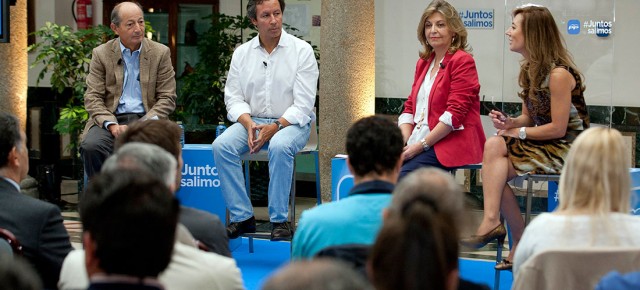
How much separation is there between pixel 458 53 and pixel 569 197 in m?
2.84

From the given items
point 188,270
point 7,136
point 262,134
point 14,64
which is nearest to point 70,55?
point 14,64

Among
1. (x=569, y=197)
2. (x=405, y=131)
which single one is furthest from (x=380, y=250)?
(x=405, y=131)

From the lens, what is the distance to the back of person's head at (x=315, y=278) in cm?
158

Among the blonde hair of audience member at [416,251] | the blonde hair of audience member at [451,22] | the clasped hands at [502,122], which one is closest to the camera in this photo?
the blonde hair of audience member at [416,251]

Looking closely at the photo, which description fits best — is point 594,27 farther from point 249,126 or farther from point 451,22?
point 249,126

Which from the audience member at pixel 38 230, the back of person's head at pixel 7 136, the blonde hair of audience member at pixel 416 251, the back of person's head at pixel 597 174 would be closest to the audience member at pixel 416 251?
the blonde hair of audience member at pixel 416 251

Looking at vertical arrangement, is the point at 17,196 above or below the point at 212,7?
below

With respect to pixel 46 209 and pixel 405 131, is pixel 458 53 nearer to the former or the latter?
pixel 405 131

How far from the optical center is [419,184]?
2.72 meters

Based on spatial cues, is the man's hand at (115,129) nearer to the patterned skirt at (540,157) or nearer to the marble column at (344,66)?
the marble column at (344,66)

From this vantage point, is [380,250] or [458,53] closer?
[380,250]

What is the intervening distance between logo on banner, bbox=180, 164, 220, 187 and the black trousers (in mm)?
531

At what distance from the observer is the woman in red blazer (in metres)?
5.91

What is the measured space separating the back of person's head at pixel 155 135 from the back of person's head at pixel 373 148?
2.21 ft
